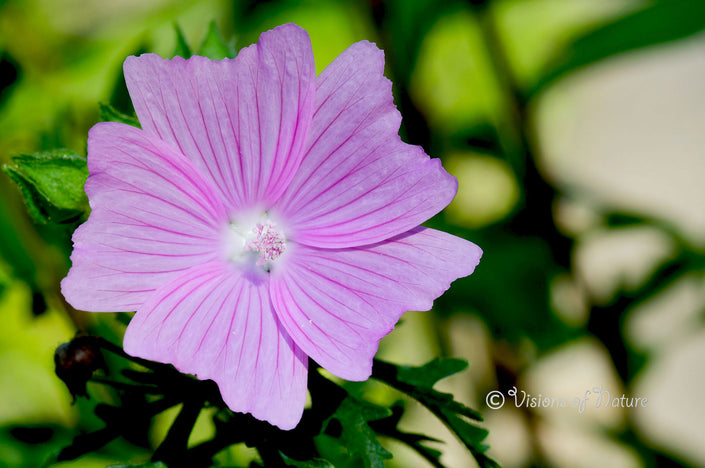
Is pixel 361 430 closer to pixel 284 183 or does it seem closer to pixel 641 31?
pixel 284 183

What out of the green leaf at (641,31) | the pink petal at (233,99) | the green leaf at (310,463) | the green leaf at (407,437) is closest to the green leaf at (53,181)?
the pink petal at (233,99)

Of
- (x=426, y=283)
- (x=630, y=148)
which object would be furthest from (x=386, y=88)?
(x=630, y=148)

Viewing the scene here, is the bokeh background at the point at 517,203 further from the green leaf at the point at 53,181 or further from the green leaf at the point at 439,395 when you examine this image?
the green leaf at the point at 439,395

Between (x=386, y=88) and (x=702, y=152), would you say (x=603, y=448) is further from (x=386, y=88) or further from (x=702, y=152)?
(x=386, y=88)

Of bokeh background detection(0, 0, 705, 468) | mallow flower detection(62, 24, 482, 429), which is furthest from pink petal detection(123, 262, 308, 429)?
bokeh background detection(0, 0, 705, 468)

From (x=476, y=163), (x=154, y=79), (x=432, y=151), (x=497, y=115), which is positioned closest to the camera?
(x=154, y=79)

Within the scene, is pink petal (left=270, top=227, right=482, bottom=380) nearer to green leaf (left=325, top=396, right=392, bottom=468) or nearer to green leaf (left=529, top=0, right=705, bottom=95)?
green leaf (left=325, top=396, right=392, bottom=468)
